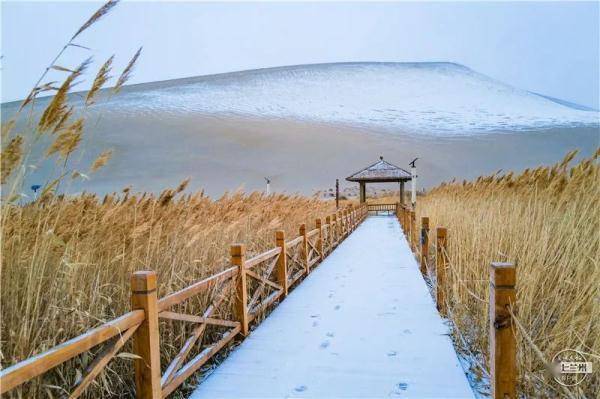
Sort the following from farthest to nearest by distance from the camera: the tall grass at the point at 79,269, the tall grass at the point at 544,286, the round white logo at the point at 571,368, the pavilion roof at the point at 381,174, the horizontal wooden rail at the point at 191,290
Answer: the pavilion roof at the point at 381,174, the horizontal wooden rail at the point at 191,290, the tall grass at the point at 544,286, the round white logo at the point at 571,368, the tall grass at the point at 79,269

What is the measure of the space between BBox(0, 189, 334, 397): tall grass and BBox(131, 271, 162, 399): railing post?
6.8 inches

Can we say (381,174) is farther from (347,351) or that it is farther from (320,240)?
(347,351)

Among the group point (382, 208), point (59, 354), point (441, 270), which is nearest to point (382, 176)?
point (382, 208)

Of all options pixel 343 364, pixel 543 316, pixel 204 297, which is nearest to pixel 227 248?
pixel 204 297

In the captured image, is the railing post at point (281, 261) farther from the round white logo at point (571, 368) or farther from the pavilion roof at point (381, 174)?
the pavilion roof at point (381, 174)

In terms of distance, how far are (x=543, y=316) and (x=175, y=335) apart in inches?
98.2

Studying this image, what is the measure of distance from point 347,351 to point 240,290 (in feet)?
3.63

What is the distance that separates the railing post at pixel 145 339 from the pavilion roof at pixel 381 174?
78.3 ft

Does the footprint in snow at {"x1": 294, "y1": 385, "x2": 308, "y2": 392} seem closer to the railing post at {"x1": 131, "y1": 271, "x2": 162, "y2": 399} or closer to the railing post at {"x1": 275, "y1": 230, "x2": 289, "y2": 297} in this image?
the railing post at {"x1": 131, "y1": 271, "x2": 162, "y2": 399}

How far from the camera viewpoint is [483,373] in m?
3.05

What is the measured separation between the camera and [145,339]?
230 cm

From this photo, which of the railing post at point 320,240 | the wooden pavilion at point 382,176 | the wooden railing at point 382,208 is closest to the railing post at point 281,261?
the railing post at point 320,240

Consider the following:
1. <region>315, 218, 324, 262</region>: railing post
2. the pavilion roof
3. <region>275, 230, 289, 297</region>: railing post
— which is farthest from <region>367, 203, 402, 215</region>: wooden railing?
<region>275, 230, 289, 297</region>: railing post

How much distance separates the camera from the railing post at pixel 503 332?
7.19 ft
